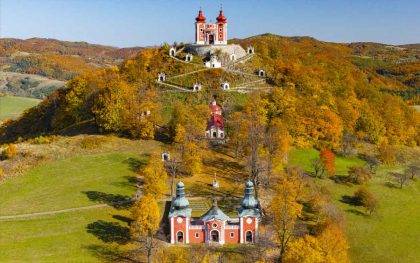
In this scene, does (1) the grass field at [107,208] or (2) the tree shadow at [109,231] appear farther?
(2) the tree shadow at [109,231]

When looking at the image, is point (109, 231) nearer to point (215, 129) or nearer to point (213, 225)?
point (213, 225)

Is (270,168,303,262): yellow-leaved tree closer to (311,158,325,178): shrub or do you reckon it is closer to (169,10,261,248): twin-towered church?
(169,10,261,248): twin-towered church

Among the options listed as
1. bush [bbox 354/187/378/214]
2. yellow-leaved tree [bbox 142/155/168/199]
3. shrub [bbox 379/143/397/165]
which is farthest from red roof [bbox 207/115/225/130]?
shrub [bbox 379/143/397/165]

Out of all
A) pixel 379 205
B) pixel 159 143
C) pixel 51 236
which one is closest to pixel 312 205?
pixel 379 205

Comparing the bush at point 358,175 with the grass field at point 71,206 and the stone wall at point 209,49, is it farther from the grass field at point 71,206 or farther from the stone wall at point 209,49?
the stone wall at point 209,49

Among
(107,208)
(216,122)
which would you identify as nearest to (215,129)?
(216,122)

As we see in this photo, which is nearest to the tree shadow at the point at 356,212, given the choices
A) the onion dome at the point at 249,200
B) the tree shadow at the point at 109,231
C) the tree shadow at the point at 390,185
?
the tree shadow at the point at 390,185

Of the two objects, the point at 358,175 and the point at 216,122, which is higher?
the point at 216,122
